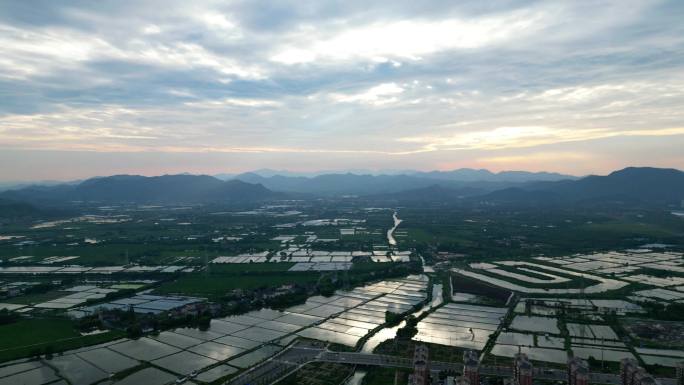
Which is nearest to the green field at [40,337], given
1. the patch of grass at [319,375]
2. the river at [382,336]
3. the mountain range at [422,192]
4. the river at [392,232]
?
the patch of grass at [319,375]

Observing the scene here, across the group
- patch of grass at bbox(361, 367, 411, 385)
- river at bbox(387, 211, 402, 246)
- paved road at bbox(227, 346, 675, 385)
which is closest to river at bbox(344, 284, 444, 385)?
patch of grass at bbox(361, 367, 411, 385)

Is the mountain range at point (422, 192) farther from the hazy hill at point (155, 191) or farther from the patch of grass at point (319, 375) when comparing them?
the patch of grass at point (319, 375)

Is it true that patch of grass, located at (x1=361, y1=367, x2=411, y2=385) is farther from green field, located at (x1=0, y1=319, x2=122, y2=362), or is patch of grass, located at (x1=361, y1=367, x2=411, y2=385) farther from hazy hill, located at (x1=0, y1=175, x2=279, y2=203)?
hazy hill, located at (x1=0, y1=175, x2=279, y2=203)

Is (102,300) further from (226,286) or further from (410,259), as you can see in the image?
(410,259)

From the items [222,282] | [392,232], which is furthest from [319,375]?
[392,232]

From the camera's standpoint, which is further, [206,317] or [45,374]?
[206,317]

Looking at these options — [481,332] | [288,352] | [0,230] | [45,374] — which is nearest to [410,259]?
[481,332]

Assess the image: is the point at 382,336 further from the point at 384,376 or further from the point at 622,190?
the point at 622,190
